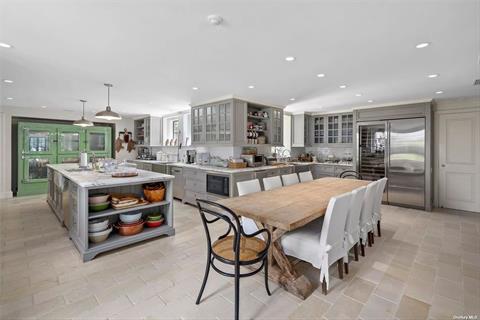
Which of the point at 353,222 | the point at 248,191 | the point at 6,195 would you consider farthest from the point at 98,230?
the point at 6,195

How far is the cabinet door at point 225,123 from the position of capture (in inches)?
182

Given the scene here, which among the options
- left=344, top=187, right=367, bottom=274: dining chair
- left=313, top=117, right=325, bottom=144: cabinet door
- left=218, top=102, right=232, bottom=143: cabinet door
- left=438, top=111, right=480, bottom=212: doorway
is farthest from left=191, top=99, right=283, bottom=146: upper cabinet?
left=438, top=111, right=480, bottom=212: doorway

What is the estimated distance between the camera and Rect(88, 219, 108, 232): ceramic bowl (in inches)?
107

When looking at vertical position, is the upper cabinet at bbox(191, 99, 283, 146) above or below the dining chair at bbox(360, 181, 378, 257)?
above

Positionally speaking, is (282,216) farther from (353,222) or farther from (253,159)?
(253,159)

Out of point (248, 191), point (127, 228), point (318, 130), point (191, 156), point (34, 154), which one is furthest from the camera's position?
point (318, 130)

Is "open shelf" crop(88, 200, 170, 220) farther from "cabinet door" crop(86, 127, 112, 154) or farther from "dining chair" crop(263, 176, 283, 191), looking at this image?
"cabinet door" crop(86, 127, 112, 154)

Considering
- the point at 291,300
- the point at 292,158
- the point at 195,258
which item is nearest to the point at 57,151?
the point at 195,258

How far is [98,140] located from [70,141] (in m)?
0.72

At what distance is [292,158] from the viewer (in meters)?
6.83

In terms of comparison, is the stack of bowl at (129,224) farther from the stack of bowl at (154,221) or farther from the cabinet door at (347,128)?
the cabinet door at (347,128)

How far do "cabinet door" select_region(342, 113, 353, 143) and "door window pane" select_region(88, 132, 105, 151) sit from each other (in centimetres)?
720

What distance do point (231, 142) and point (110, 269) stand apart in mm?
2880

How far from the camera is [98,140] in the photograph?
7203 mm
